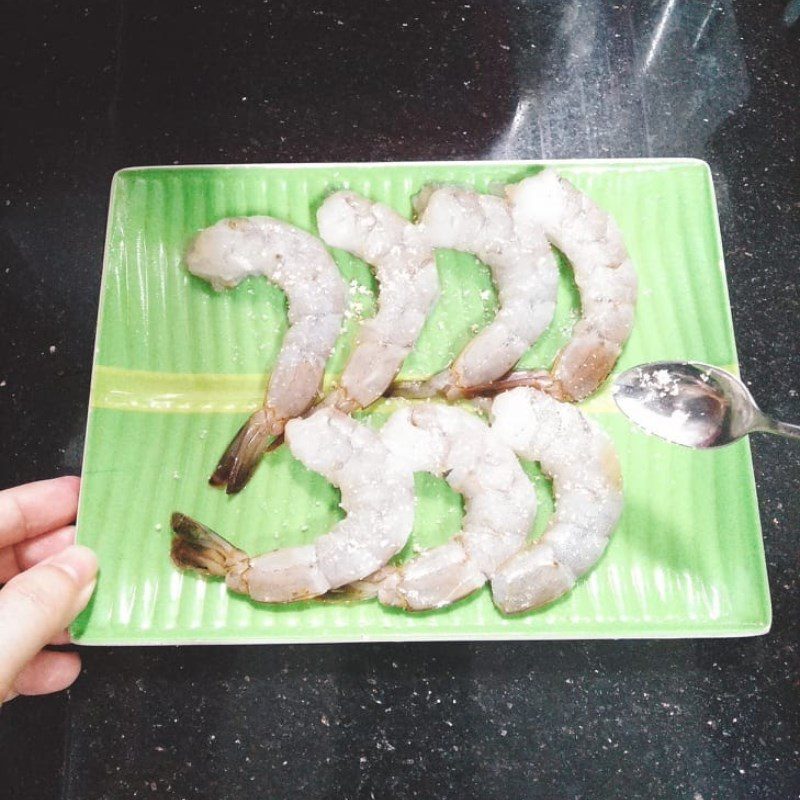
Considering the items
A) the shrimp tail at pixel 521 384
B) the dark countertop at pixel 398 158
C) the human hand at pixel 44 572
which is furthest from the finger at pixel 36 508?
the shrimp tail at pixel 521 384

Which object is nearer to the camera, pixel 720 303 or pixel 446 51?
pixel 720 303

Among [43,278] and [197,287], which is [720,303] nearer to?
[197,287]

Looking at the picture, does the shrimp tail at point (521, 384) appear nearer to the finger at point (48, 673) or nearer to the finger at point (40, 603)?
the finger at point (40, 603)

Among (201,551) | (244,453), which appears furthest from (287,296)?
(201,551)

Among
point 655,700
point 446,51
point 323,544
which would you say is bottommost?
point 655,700

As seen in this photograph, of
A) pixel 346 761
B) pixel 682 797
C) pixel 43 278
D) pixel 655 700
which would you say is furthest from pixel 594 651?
pixel 43 278

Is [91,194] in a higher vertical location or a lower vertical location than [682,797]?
higher
